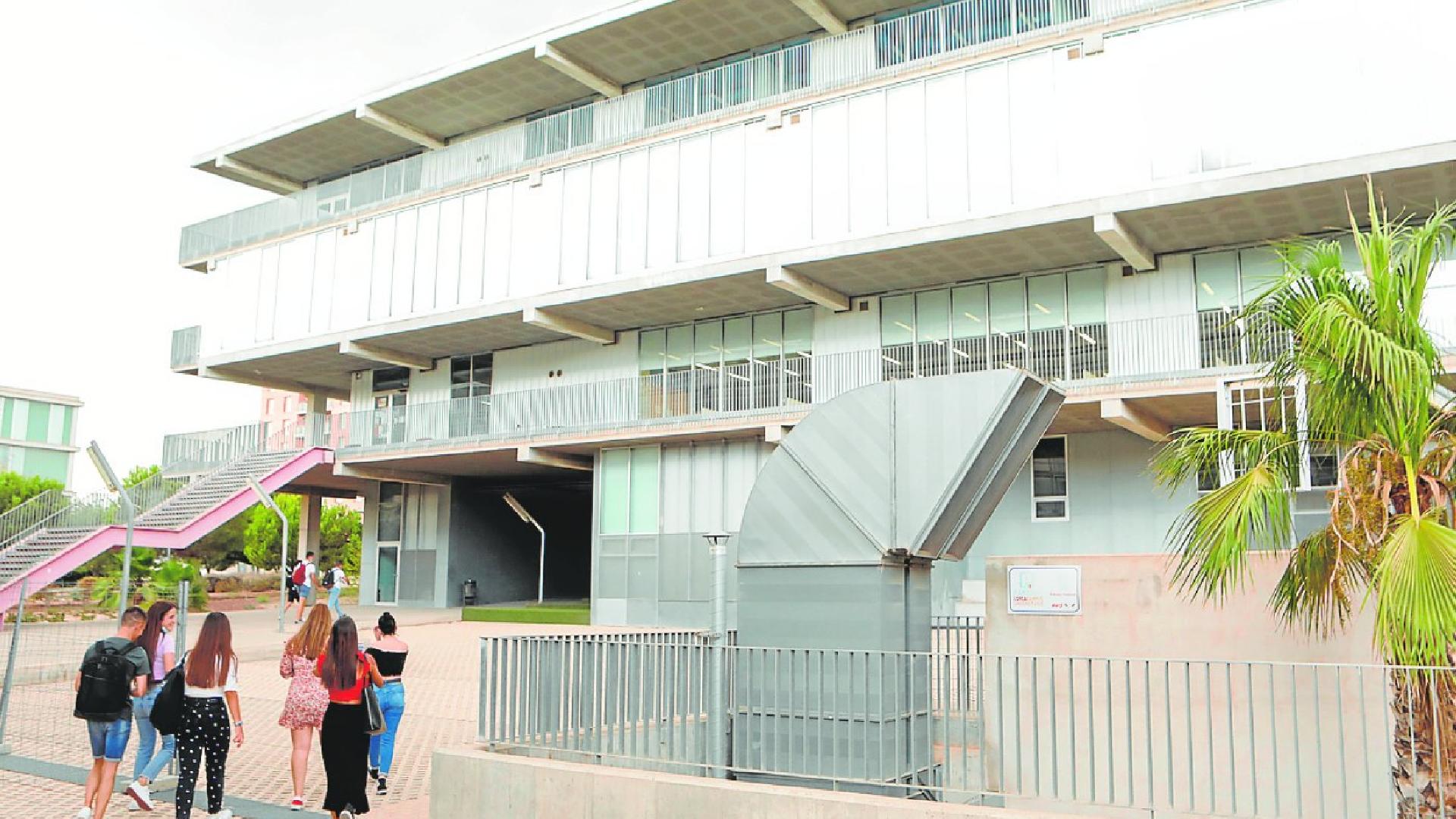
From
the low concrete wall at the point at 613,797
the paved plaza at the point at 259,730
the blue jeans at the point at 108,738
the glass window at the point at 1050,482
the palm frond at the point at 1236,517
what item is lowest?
the paved plaza at the point at 259,730

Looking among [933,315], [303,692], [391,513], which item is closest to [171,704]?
[303,692]

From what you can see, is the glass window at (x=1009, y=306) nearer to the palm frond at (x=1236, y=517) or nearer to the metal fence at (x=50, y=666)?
the metal fence at (x=50, y=666)

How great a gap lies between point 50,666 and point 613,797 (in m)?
10.8

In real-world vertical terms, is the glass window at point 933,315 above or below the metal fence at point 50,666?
above

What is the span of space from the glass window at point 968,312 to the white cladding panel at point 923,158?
271 centimetres

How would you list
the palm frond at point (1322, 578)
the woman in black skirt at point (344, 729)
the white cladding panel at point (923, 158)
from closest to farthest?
the palm frond at point (1322, 578) → the woman in black skirt at point (344, 729) → the white cladding panel at point (923, 158)

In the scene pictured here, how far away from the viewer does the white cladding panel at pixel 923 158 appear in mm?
19219

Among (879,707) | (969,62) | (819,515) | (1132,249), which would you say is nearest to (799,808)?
(879,707)

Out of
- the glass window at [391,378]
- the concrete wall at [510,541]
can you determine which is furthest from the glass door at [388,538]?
the glass window at [391,378]

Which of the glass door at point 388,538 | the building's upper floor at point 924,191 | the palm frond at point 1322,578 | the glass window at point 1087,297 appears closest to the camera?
the palm frond at point 1322,578

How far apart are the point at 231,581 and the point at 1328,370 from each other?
192 ft

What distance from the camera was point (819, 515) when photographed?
9453 mm

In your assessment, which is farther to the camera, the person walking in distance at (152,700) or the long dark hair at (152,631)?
the long dark hair at (152,631)

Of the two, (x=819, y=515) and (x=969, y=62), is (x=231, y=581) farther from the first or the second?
(x=819, y=515)
